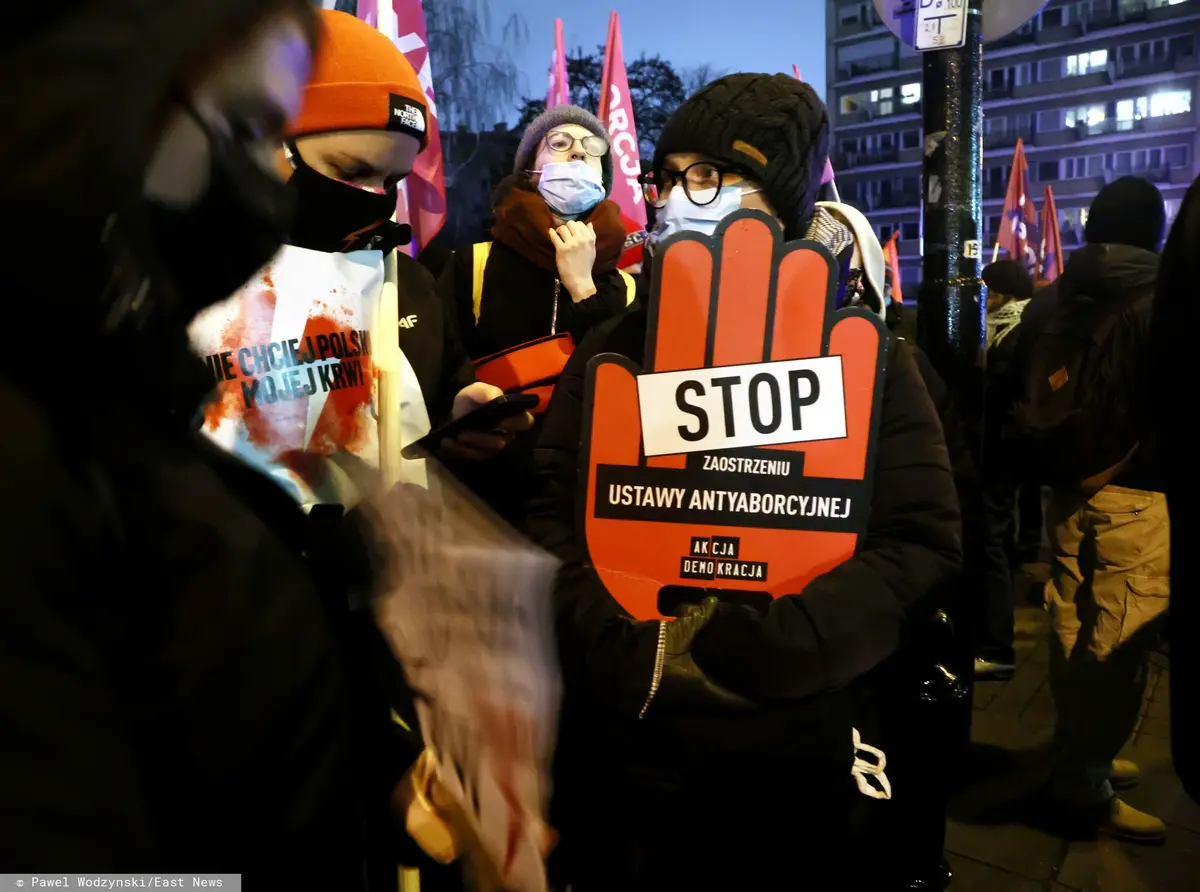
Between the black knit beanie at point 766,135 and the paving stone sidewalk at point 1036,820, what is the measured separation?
2241 mm

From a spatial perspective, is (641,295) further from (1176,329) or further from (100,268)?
(100,268)

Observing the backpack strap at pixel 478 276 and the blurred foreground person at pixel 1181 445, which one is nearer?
the blurred foreground person at pixel 1181 445

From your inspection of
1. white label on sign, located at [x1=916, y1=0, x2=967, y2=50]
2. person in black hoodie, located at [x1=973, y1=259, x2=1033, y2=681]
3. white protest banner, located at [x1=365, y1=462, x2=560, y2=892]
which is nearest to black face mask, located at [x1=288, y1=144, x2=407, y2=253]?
white protest banner, located at [x1=365, y1=462, x2=560, y2=892]

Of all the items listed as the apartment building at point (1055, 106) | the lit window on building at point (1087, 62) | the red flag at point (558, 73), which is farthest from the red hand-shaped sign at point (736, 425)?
the lit window on building at point (1087, 62)

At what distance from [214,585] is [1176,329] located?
125cm

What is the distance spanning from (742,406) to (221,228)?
0.91 meters

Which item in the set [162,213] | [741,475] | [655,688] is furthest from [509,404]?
[162,213]

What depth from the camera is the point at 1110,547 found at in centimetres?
291

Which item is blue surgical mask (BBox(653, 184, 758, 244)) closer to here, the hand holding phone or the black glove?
the hand holding phone

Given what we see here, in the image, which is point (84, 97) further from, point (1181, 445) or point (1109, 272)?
point (1109, 272)

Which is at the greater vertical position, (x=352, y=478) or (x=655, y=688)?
(x=352, y=478)

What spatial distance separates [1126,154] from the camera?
4456 centimetres

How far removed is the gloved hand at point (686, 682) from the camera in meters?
1.32

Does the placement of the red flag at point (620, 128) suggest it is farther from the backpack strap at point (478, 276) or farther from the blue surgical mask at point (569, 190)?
the backpack strap at point (478, 276)
